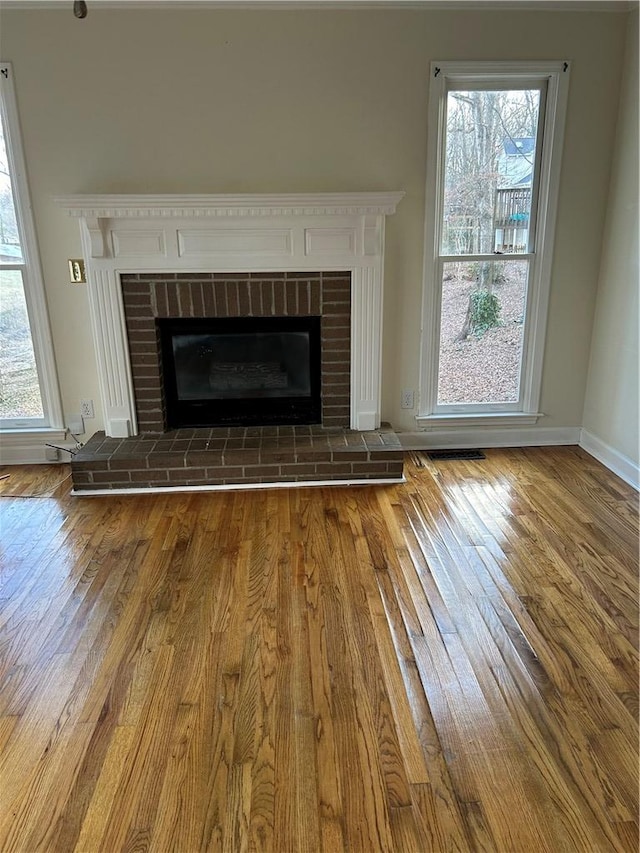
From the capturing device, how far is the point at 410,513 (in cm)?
298

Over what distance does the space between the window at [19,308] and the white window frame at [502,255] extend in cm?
236

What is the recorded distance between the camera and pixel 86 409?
3699 mm

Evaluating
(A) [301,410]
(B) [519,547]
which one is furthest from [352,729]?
(A) [301,410]

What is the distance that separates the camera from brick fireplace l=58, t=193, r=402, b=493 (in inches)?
125

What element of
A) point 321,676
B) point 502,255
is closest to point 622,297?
point 502,255

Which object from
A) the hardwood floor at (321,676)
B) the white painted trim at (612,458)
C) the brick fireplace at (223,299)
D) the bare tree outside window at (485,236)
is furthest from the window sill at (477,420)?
the hardwood floor at (321,676)

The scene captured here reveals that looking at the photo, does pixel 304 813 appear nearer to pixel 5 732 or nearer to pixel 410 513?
pixel 5 732

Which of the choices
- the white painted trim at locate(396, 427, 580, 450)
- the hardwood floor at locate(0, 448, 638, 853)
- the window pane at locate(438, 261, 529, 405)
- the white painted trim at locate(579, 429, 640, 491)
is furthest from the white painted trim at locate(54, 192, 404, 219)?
the white painted trim at locate(579, 429, 640, 491)

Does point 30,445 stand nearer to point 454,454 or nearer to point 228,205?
point 228,205

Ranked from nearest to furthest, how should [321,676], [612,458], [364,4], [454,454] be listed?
[321,676]
[364,4]
[612,458]
[454,454]

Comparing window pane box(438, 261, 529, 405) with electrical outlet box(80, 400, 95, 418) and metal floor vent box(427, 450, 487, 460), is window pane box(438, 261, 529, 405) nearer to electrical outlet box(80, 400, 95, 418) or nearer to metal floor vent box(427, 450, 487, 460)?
Answer: metal floor vent box(427, 450, 487, 460)

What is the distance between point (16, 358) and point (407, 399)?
253 centimetres

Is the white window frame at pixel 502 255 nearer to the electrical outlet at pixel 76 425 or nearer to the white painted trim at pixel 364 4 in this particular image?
the white painted trim at pixel 364 4

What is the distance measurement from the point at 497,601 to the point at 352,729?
33.9 inches
